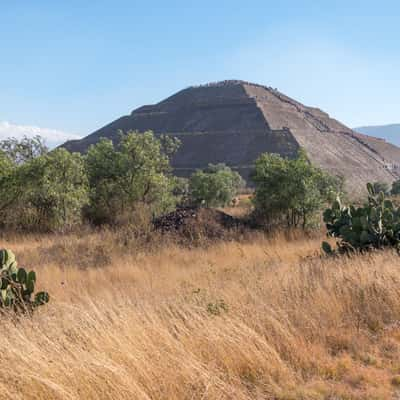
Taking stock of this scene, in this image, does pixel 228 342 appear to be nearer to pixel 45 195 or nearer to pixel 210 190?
pixel 45 195

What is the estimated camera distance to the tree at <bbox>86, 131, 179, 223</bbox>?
57.4ft

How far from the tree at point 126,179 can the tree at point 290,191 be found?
13.8 ft

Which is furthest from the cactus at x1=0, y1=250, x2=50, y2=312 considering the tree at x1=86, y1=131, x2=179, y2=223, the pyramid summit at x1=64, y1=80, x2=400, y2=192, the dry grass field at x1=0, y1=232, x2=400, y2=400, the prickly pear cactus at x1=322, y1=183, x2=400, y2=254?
the pyramid summit at x1=64, y1=80, x2=400, y2=192

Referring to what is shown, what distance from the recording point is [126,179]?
17578mm

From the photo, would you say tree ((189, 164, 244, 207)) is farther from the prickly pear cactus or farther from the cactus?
the cactus

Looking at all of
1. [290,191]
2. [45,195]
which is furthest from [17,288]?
[290,191]

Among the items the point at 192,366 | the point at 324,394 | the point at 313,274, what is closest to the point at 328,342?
the point at 324,394

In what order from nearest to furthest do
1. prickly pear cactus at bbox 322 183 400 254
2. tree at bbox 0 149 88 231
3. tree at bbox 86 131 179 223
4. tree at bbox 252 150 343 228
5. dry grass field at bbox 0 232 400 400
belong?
1. dry grass field at bbox 0 232 400 400
2. prickly pear cactus at bbox 322 183 400 254
3. tree at bbox 252 150 343 228
4. tree at bbox 0 149 88 231
5. tree at bbox 86 131 179 223

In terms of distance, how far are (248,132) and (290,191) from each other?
70.0 metres

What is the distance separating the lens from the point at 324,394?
11.3 feet

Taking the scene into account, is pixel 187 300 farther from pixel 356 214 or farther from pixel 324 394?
pixel 356 214

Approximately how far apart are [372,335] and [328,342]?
59 cm

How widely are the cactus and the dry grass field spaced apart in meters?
0.21

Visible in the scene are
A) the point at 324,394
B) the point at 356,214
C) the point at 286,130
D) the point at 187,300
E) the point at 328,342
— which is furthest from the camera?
the point at 286,130
